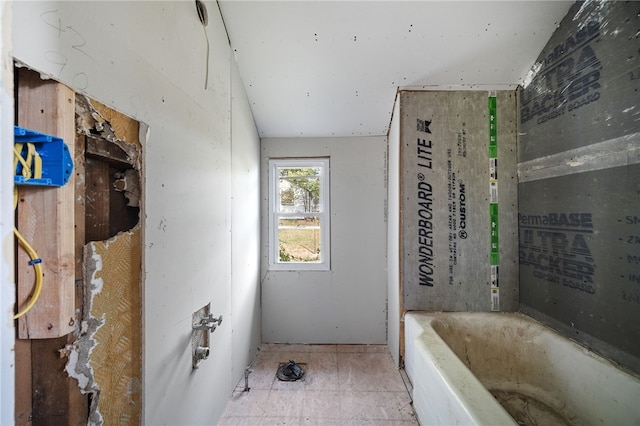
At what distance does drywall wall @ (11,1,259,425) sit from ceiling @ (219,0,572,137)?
29 centimetres

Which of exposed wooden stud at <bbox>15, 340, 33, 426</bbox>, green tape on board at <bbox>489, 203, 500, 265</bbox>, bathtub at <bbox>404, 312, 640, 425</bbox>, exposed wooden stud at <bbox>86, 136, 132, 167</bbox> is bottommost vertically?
bathtub at <bbox>404, 312, 640, 425</bbox>

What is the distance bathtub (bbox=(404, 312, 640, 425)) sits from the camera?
1.04 meters

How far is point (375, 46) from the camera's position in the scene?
160 cm

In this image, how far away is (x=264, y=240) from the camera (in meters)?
2.50

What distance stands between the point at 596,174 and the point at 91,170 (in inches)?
86.0

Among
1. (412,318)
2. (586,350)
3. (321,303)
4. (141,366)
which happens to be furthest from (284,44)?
(586,350)

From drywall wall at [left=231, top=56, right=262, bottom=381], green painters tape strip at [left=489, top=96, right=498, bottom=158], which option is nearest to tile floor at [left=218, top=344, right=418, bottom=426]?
drywall wall at [left=231, top=56, right=262, bottom=381]

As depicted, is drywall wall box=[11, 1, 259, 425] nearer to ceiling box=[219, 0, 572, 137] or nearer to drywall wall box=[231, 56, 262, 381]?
drywall wall box=[231, 56, 262, 381]

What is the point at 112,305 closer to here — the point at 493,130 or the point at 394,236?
the point at 394,236

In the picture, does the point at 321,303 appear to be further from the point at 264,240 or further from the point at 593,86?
the point at 593,86

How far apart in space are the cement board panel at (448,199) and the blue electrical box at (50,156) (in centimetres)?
178

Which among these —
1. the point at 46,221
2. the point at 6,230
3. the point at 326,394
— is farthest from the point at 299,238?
the point at 6,230

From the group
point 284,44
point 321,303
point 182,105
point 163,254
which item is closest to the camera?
point 163,254

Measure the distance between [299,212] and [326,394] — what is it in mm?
1557
